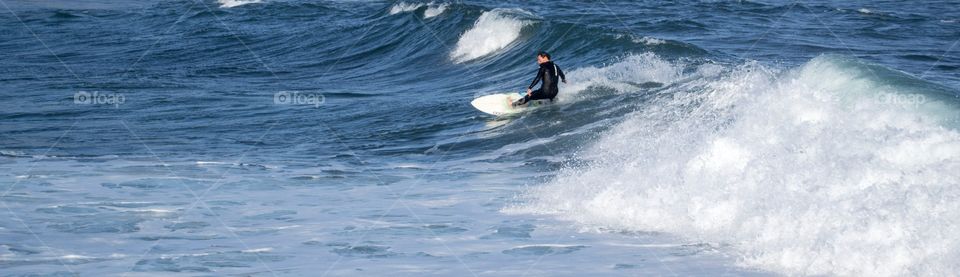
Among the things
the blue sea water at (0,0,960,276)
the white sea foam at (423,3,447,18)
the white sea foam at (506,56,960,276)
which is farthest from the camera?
the white sea foam at (423,3,447,18)

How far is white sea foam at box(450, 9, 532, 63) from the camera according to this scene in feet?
87.3

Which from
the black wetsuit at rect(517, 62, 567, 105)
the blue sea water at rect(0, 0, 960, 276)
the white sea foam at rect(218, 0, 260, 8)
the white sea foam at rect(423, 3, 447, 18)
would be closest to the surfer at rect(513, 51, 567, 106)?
the black wetsuit at rect(517, 62, 567, 105)

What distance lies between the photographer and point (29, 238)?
9172 mm

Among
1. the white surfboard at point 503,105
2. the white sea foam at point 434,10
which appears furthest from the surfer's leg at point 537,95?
the white sea foam at point 434,10

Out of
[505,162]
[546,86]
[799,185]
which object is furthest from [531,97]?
[799,185]

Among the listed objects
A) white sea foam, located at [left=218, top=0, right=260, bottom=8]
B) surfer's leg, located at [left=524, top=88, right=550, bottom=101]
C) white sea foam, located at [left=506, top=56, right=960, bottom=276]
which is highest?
white sea foam, located at [left=218, top=0, right=260, bottom=8]

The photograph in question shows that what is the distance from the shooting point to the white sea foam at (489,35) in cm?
2661

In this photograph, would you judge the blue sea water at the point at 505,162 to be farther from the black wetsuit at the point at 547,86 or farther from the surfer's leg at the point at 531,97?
the surfer's leg at the point at 531,97

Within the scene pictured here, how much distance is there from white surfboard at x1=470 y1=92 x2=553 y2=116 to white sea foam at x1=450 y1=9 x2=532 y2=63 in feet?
25.7

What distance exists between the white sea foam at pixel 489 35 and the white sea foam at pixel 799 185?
44.6ft

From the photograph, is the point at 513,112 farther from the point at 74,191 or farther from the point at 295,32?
the point at 295,32

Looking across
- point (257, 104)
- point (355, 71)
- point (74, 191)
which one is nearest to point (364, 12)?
point (355, 71)

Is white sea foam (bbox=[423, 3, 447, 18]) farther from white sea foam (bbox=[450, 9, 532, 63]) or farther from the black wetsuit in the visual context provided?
the black wetsuit

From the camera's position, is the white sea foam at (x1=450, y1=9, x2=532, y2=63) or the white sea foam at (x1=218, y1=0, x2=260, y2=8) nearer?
the white sea foam at (x1=450, y1=9, x2=532, y2=63)
